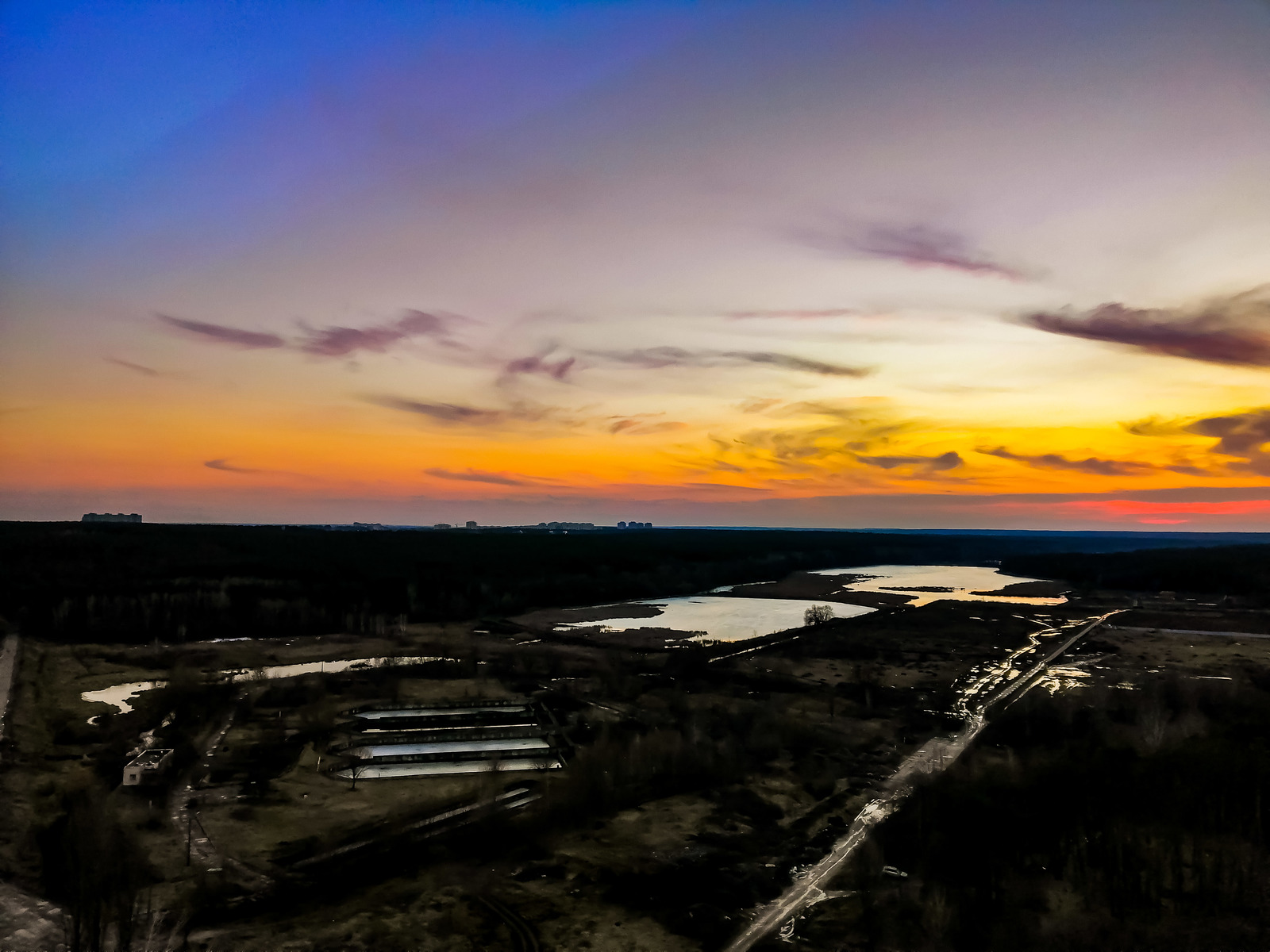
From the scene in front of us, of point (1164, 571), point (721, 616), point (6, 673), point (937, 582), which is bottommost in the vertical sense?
point (721, 616)

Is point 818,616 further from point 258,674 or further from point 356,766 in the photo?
point 356,766

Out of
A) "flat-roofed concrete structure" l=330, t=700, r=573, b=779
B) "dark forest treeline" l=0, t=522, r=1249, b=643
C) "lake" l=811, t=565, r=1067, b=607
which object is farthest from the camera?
"lake" l=811, t=565, r=1067, b=607

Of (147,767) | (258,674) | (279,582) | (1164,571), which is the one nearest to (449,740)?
(147,767)

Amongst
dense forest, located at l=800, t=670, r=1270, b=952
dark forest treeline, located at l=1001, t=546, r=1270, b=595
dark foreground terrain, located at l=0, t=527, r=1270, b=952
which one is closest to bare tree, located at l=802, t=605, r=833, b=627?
dark foreground terrain, located at l=0, t=527, r=1270, b=952

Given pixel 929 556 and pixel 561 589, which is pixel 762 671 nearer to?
pixel 561 589

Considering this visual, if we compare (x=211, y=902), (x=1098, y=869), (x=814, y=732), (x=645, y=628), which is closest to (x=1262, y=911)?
(x=1098, y=869)

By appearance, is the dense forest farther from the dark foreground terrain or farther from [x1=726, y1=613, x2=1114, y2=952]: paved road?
[x1=726, y1=613, x2=1114, y2=952]: paved road
